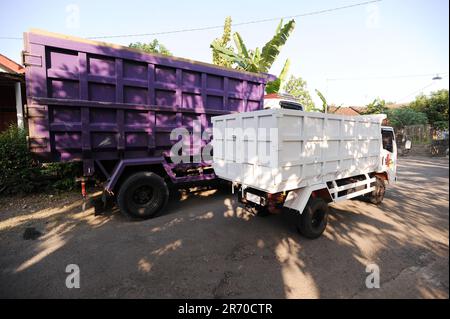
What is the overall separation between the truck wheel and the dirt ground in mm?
297

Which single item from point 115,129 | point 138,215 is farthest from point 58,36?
point 138,215

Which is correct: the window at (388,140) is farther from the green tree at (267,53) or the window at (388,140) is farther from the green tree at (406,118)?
the green tree at (406,118)

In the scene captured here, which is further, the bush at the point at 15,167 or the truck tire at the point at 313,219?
the bush at the point at 15,167

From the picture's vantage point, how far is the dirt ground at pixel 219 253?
2.74 meters

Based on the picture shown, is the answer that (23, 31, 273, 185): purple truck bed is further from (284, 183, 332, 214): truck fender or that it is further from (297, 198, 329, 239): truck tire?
(297, 198, 329, 239): truck tire

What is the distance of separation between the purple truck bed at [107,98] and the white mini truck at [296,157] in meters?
1.12

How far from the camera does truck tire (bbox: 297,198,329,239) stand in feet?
12.6

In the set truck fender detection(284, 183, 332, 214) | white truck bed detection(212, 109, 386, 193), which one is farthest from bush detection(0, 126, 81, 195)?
truck fender detection(284, 183, 332, 214)

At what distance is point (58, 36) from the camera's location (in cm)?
388

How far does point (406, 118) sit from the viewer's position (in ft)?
68.9

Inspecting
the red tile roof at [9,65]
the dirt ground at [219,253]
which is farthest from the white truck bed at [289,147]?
the red tile roof at [9,65]
